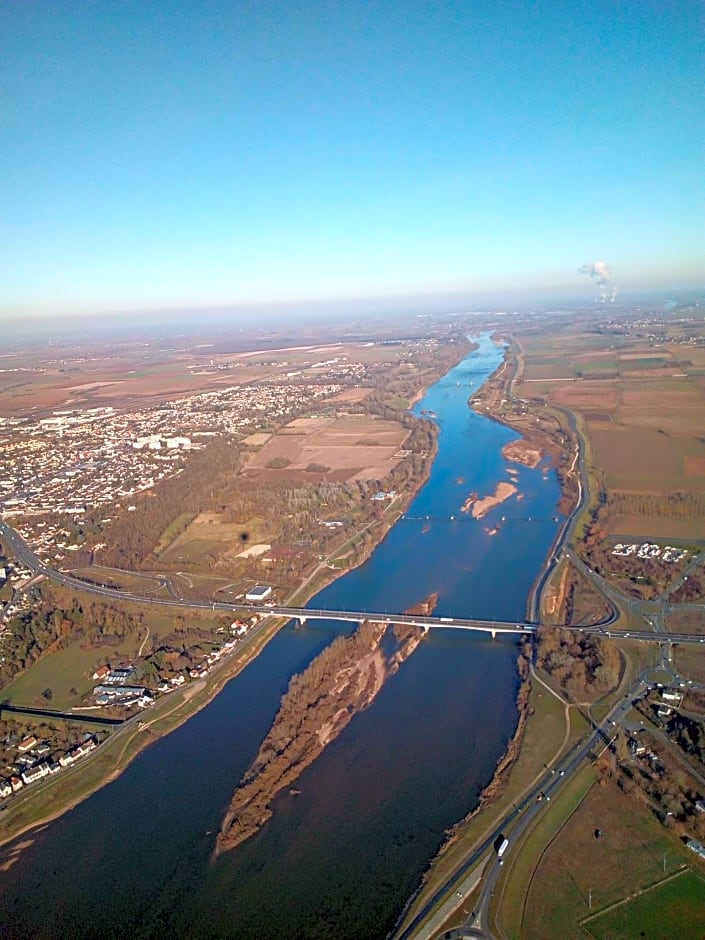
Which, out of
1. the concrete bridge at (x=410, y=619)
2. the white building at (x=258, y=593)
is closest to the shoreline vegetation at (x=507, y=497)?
the concrete bridge at (x=410, y=619)

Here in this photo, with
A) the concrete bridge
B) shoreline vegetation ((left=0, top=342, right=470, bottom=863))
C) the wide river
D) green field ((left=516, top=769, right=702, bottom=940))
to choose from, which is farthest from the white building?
green field ((left=516, top=769, right=702, bottom=940))

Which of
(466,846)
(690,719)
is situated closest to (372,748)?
(466,846)

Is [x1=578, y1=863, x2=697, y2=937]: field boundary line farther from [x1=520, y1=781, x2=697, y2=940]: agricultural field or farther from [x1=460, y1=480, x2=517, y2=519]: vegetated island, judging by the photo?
[x1=460, y1=480, x2=517, y2=519]: vegetated island

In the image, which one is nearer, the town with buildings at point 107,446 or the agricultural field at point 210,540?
the agricultural field at point 210,540

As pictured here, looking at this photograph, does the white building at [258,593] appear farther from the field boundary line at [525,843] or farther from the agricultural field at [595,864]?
the agricultural field at [595,864]

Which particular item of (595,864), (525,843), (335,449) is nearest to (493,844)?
(525,843)

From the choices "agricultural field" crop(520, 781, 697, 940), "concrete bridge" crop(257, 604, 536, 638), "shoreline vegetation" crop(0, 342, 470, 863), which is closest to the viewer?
"agricultural field" crop(520, 781, 697, 940)
